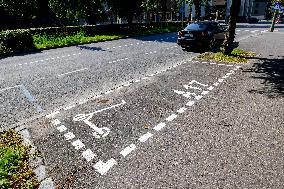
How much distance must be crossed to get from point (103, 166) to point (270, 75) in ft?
28.3

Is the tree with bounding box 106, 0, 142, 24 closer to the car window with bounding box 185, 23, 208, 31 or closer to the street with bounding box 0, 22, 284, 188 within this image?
the car window with bounding box 185, 23, 208, 31

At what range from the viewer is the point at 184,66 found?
39.8ft

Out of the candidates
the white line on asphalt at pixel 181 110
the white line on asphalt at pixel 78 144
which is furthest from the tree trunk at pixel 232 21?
the white line on asphalt at pixel 78 144

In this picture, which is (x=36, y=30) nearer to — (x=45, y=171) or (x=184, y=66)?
(x=184, y=66)

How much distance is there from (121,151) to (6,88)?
21.1ft

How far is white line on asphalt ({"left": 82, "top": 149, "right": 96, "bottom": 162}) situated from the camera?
4.77m

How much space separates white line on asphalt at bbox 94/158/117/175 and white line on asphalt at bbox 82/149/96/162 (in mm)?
236

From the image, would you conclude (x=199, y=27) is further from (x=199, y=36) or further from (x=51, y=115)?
(x=51, y=115)

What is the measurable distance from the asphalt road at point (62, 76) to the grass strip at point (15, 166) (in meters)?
1.35

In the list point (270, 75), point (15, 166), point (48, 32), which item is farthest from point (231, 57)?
point (48, 32)

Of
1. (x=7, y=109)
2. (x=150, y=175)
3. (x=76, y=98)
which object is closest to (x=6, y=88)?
(x=7, y=109)

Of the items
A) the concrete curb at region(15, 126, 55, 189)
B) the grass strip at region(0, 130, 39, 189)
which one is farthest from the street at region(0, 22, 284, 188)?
the grass strip at region(0, 130, 39, 189)

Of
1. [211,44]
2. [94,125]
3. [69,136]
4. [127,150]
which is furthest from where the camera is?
[211,44]

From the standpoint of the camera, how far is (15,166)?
4387 millimetres
